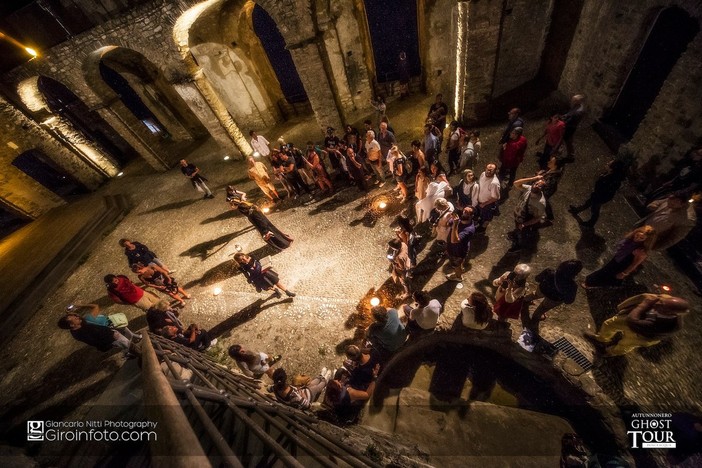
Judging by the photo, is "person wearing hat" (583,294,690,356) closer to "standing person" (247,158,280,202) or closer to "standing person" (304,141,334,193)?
"standing person" (304,141,334,193)

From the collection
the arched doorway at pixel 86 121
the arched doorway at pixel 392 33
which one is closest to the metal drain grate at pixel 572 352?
the arched doorway at pixel 392 33

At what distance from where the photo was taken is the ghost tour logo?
341 cm

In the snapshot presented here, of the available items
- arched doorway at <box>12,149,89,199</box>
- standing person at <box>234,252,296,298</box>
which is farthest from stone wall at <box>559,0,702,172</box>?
arched doorway at <box>12,149,89,199</box>

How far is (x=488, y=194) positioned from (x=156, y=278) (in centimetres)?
728

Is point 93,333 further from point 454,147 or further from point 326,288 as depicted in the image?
point 454,147

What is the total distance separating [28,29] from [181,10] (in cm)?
569

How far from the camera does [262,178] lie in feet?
27.5

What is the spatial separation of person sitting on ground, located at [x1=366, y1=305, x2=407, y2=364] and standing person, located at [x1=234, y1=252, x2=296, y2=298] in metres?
2.46

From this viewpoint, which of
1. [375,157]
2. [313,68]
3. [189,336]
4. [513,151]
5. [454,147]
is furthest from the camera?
[313,68]

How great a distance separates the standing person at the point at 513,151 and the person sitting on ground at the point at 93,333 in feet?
28.1

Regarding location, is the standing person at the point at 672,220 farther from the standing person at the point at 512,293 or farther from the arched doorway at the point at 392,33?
the arched doorway at the point at 392,33

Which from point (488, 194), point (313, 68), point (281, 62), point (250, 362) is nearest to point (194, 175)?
point (313, 68)

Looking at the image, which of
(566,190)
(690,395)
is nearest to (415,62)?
(566,190)

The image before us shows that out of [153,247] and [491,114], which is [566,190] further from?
[153,247]
